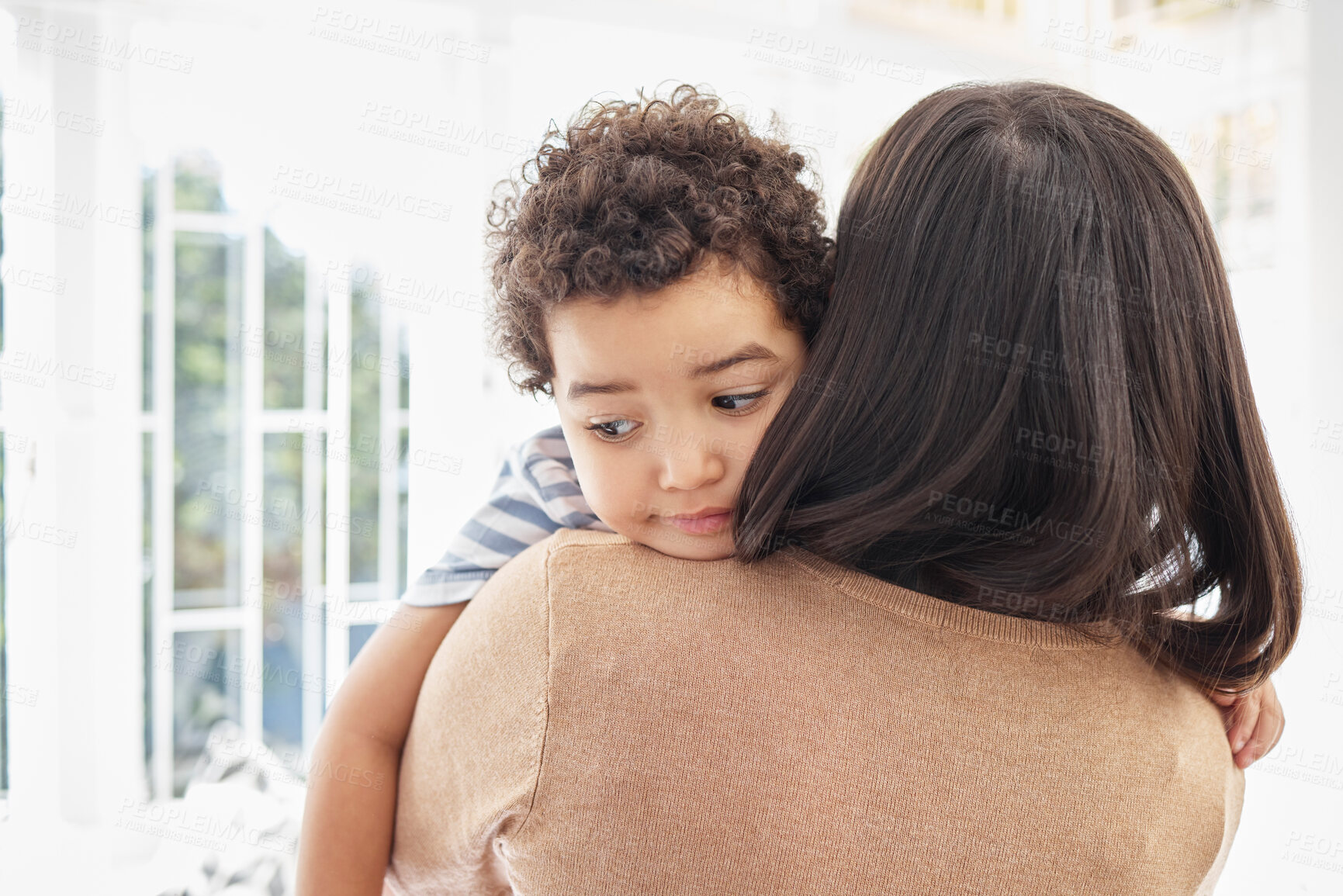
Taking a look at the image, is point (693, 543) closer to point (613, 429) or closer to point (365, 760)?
point (613, 429)

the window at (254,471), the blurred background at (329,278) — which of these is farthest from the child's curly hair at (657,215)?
the window at (254,471)

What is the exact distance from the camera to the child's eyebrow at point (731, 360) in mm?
796

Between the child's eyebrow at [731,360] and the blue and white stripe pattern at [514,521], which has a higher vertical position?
the child's eyebrow at [731,360]

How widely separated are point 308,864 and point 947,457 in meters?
0.69

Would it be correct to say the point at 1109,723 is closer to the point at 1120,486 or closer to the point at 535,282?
the point at 1120,486

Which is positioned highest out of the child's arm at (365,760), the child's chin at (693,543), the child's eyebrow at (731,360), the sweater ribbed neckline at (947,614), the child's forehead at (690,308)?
the child's forehead at (690,308)

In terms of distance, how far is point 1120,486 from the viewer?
1.98 ft

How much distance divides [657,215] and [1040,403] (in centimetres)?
38

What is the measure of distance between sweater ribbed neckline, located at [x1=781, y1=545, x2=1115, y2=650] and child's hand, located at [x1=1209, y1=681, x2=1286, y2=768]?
0.26 meters

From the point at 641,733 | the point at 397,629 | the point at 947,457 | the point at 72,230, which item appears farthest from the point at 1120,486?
the point at 72,230

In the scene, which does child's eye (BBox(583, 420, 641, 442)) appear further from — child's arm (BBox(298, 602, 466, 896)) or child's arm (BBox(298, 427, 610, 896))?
child's arm (BBox(298, 602, 466, 896))

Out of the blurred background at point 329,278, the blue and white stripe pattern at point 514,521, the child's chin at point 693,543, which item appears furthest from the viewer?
the blurred background at point 329,278

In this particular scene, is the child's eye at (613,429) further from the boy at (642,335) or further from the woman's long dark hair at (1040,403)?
the woman's long dark hair at (1040,403)

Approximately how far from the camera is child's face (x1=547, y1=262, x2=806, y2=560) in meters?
0.79
